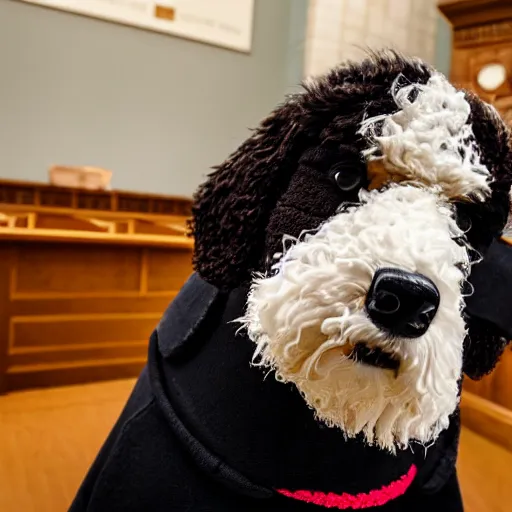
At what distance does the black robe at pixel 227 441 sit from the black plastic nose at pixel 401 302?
150 millimetres

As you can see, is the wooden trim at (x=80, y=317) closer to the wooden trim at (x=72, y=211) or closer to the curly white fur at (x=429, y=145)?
the wooden trim at (x=72, y=211)

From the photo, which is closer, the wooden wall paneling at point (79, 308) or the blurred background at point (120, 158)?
the blurred background at point (120, 158)

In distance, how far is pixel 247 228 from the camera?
49 cm

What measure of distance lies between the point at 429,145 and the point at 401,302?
0.53ft

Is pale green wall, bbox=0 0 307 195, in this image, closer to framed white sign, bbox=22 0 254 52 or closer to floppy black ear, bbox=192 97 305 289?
framed white sign, bbox=22 0 254 52

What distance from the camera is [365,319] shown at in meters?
0.36

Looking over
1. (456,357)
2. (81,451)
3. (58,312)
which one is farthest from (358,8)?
(456,357)

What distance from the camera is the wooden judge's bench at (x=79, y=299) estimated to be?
1334mm

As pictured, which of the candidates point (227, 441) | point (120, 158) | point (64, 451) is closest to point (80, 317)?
point (64, 451)

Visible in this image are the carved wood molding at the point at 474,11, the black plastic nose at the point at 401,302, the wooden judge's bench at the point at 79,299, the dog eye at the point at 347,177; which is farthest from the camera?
the carved wood molding at the point at 474,11

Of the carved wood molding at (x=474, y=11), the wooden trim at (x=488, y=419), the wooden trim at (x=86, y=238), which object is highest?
the carved wood molding at (x=474, y=11)

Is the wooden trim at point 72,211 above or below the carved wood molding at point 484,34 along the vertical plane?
below

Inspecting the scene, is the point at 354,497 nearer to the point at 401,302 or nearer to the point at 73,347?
the point at 401,302

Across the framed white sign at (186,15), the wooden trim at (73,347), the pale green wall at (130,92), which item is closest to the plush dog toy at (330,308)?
the wooden trim at (73,347)
